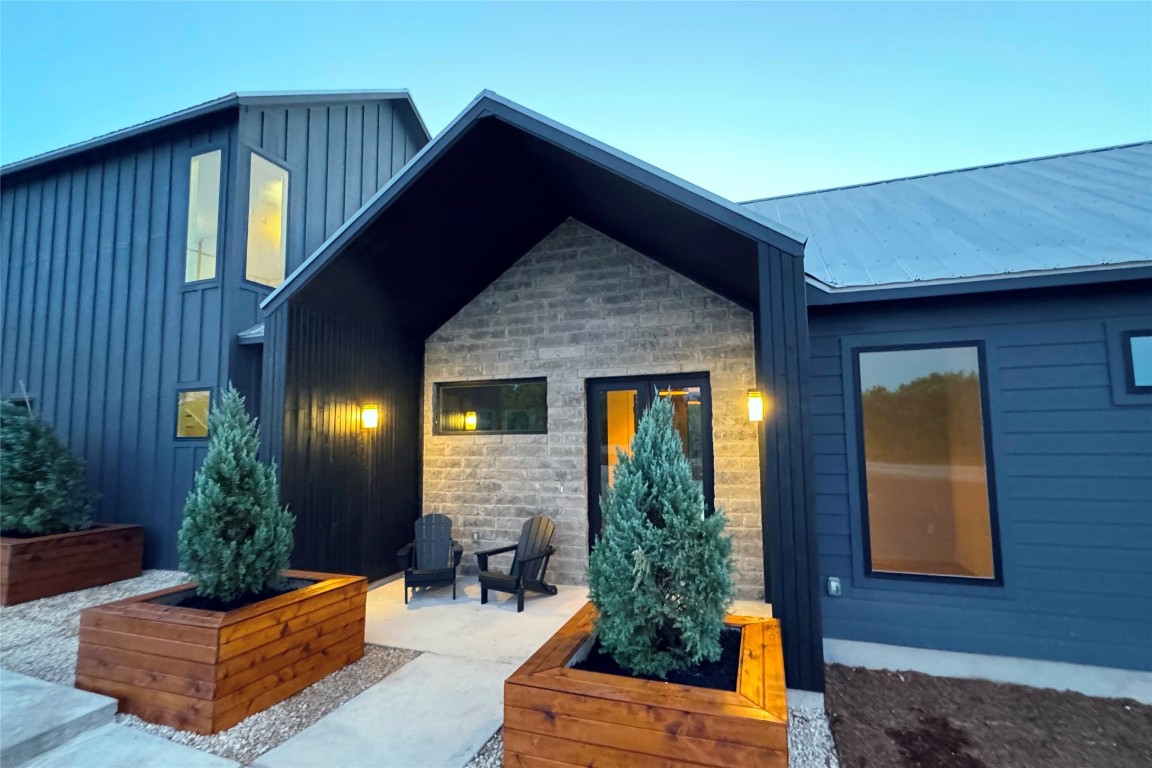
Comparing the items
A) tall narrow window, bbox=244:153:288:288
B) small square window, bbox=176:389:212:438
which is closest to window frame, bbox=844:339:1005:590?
tall narrow window, bbox=244:153:288:288

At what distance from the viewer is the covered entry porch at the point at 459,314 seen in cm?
317

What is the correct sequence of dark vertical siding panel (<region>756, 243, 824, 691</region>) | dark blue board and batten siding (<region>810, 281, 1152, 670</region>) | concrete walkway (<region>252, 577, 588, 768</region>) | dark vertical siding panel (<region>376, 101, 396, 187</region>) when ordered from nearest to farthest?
concrete walkway (<region>252, 577, 588, 768</region>) → dark vertical siding panel (<region>756, 243, 824, 691</region>) → dark blue board and batten siding (<region>810, 281, 1152, 670</region>) → dark vertical siding panel (<region>376, 101, 396, 187</region>)

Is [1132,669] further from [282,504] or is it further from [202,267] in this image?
[202,267]

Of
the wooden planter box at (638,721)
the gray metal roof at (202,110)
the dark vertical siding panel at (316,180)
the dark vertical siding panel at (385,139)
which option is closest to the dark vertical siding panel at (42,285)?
the gray metal roof at (202,110)

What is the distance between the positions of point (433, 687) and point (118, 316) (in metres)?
6.42

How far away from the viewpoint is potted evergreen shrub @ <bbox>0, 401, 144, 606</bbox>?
16.3ft

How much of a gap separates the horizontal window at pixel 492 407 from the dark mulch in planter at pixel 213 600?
9.48 ft

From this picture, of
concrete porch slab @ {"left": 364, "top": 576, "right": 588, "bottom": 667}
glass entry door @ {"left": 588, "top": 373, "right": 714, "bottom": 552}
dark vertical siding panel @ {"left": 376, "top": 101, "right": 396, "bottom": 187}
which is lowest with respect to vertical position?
concrete porch slab @ {"left": 364, "top": 576, "right": 588, "bottom": 667}

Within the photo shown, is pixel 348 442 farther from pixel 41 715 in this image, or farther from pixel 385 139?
pixel 385 139

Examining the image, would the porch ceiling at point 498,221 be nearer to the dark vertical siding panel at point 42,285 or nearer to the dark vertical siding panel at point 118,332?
the dark vertical siding panel at point 118,332

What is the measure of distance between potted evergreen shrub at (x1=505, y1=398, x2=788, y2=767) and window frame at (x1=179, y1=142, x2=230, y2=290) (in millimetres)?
5749

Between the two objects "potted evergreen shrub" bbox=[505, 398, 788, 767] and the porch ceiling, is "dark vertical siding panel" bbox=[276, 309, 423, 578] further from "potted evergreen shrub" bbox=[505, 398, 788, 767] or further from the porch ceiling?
"potted evergreen shrub" bbox=[505, 398, 788, 767]

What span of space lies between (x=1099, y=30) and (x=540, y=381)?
9.00 metres

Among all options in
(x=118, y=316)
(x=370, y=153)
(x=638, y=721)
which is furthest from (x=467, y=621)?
(x=370, y=153)
